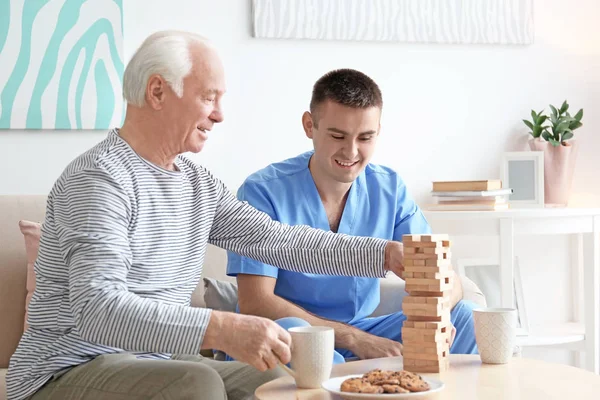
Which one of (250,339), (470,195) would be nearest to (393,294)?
(470,195)

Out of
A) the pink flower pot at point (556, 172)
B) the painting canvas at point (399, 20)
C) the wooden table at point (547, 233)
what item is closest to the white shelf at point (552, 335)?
the wooden table at point (547, 233)

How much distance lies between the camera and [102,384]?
1513mm

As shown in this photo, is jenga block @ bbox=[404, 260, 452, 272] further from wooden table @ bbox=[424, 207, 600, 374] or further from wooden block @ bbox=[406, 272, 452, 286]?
wooden table @ bbox=[424, 207, 600, 374]

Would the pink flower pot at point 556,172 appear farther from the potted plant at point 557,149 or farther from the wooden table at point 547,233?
the wooden table at point 547,233

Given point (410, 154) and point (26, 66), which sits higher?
point (26, 66)

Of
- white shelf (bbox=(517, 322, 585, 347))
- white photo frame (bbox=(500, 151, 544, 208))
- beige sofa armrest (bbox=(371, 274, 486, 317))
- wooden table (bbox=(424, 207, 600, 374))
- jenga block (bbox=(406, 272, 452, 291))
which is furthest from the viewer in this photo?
white photo frame (bbox=(500, 151, 544, 208))

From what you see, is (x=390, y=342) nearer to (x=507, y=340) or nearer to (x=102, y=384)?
(x=507, y=340)

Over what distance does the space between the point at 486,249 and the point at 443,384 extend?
7.00 feet

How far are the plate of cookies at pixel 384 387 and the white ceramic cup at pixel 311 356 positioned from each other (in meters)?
0.04

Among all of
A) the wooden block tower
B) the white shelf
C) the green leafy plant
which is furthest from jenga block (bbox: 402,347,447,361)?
the green leafy plant

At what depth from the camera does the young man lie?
84.3 inches

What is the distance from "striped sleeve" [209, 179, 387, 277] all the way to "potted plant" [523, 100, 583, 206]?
1591 millimetres

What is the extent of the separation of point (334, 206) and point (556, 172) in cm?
131

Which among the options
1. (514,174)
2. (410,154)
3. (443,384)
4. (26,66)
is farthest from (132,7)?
(443,384)
